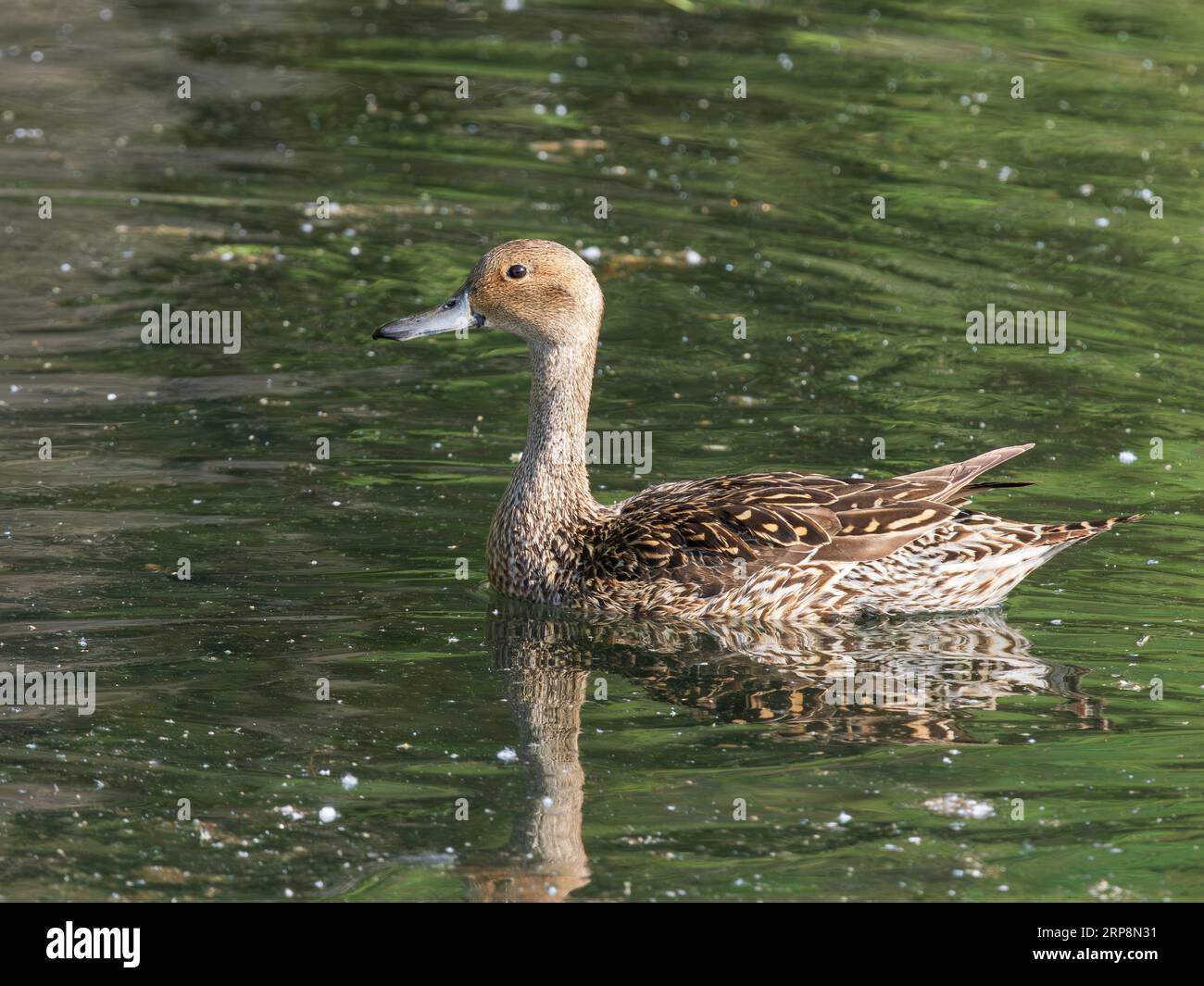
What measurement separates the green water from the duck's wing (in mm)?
370

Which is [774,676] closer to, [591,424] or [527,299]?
[527,299]

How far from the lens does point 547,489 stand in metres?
10.2

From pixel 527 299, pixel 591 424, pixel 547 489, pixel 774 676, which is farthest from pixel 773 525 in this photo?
pixel 591 424

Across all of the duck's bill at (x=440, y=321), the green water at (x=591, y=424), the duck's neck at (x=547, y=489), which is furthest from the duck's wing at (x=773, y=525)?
the duck's bill at (x=440, y=321)

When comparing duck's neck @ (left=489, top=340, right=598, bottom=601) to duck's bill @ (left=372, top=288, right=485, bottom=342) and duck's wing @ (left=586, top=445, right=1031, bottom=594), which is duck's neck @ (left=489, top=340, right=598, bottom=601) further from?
duck's bill @ (left=372, top=288, right=485, bottom=342)

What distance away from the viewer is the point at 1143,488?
11.4 metres

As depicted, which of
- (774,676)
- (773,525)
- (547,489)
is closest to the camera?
(774,676)

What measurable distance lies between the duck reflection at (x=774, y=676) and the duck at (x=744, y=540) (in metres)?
0.13

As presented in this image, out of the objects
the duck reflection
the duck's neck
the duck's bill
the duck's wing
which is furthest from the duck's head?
the duck reflection

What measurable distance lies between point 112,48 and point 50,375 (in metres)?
8.72

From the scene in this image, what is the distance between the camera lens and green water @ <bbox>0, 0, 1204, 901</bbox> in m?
7.50

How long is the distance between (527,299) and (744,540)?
1.76 m

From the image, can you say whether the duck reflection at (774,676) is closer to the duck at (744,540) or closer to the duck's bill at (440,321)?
the duck at (744,540)

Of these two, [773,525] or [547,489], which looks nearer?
[773,525]
